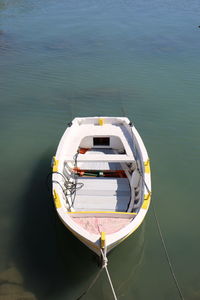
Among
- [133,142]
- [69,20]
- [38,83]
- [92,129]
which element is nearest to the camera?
[133,142]

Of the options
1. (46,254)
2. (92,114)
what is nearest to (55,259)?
(46,254)

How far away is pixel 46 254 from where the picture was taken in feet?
25.8

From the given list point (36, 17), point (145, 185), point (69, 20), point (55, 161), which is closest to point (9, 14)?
point (36, 17)

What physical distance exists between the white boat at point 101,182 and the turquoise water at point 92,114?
102cm

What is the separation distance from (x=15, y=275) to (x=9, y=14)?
31.0 m

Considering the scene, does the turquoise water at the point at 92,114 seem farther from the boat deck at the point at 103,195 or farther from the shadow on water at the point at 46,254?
the boat deck at the point at 103,195

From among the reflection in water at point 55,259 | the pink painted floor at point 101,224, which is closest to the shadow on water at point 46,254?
the reflection in water at point 55,259

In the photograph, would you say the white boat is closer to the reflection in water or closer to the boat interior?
the boat interior

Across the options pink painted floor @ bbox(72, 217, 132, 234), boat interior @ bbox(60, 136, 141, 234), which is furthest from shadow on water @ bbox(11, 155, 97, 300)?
pink painted floor @ bbox(72, 217, 132, 234)

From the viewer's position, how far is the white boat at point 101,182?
22.6 feet

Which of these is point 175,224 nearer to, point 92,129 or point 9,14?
point 92,129

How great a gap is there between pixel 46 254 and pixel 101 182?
2.98 meters

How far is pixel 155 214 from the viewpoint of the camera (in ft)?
29.1

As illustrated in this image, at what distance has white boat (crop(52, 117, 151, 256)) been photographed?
6.89 m
